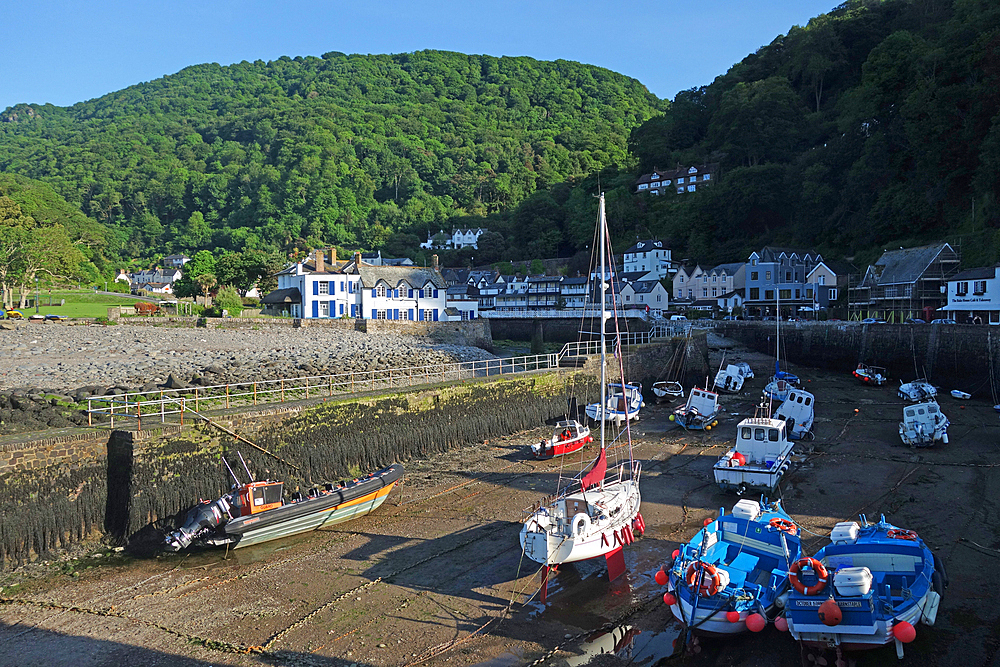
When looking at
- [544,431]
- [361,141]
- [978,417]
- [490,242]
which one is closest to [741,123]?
[490,242]

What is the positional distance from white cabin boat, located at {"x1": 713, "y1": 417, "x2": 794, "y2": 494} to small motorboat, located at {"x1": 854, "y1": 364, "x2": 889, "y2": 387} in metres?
20.9

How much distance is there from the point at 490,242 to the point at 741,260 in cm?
4942

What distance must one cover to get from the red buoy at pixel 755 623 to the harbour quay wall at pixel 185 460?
13.5m

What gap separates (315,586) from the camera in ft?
41.6

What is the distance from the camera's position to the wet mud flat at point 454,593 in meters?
10.3

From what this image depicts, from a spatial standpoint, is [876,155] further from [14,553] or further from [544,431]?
[14,553]

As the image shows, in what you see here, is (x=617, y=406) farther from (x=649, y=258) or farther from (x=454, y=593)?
(x=649, y=258)

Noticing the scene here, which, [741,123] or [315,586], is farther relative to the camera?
[741,123]

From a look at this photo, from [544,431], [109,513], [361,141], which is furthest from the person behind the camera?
[361,141]

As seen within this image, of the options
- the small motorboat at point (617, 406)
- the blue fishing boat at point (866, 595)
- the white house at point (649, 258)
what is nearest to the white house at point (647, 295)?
the white house at point (649, 258)

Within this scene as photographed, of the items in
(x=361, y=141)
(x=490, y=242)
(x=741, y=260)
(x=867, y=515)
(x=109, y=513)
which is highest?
(x=361, y=141)

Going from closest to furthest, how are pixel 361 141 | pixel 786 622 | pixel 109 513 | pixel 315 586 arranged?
pixel 786 622, pixel 315 586, pixel 109 513, pixel 361 141

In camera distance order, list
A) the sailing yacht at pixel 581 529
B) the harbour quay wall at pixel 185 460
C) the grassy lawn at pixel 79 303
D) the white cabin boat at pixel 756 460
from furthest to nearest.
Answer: the grassy lawn at pixel 79 303, the white cabin boat at pixel 756 460, the harbour quay wall at pixel 185 460, the sailing yacht at pixel 581 529

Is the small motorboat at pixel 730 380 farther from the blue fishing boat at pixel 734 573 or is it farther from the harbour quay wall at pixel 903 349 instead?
the blue fishing boat at pixel 734 573
